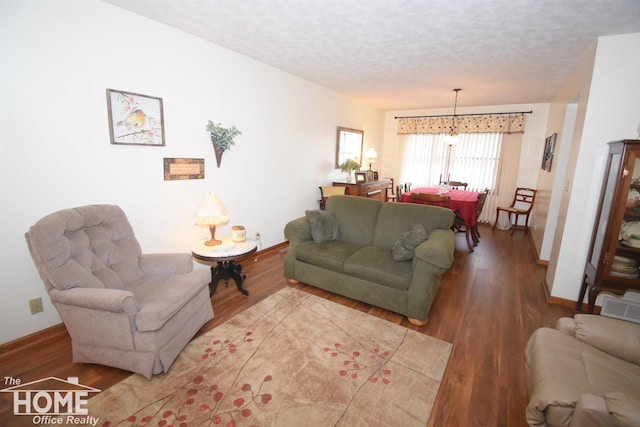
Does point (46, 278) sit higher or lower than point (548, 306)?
higher

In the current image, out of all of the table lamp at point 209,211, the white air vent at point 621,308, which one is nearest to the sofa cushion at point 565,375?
the white air vent at point 621,308

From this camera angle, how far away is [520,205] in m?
6.03

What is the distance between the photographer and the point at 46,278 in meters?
1.80

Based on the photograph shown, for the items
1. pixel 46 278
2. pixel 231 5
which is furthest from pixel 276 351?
pixel 231 5

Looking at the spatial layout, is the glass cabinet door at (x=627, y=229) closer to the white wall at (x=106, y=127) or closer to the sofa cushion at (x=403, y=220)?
the sofa cushion at (x=403, y=220)

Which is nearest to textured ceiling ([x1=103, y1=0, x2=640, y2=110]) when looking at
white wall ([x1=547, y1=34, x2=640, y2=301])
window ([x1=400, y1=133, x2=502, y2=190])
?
white wall ([x1=547, y1=34, x2=640, y2=301])

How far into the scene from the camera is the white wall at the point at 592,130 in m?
2.53

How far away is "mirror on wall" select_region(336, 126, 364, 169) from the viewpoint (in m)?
5.60

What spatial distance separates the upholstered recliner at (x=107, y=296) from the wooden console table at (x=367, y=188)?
362 centimetres

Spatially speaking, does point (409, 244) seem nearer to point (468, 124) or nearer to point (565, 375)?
point (565, 375)

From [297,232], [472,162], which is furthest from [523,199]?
[297,232]

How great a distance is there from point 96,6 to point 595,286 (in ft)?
15.6

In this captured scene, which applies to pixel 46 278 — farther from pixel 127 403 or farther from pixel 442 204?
pixel 442 204

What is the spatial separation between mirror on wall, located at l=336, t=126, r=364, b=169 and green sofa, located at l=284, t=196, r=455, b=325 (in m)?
2.25
